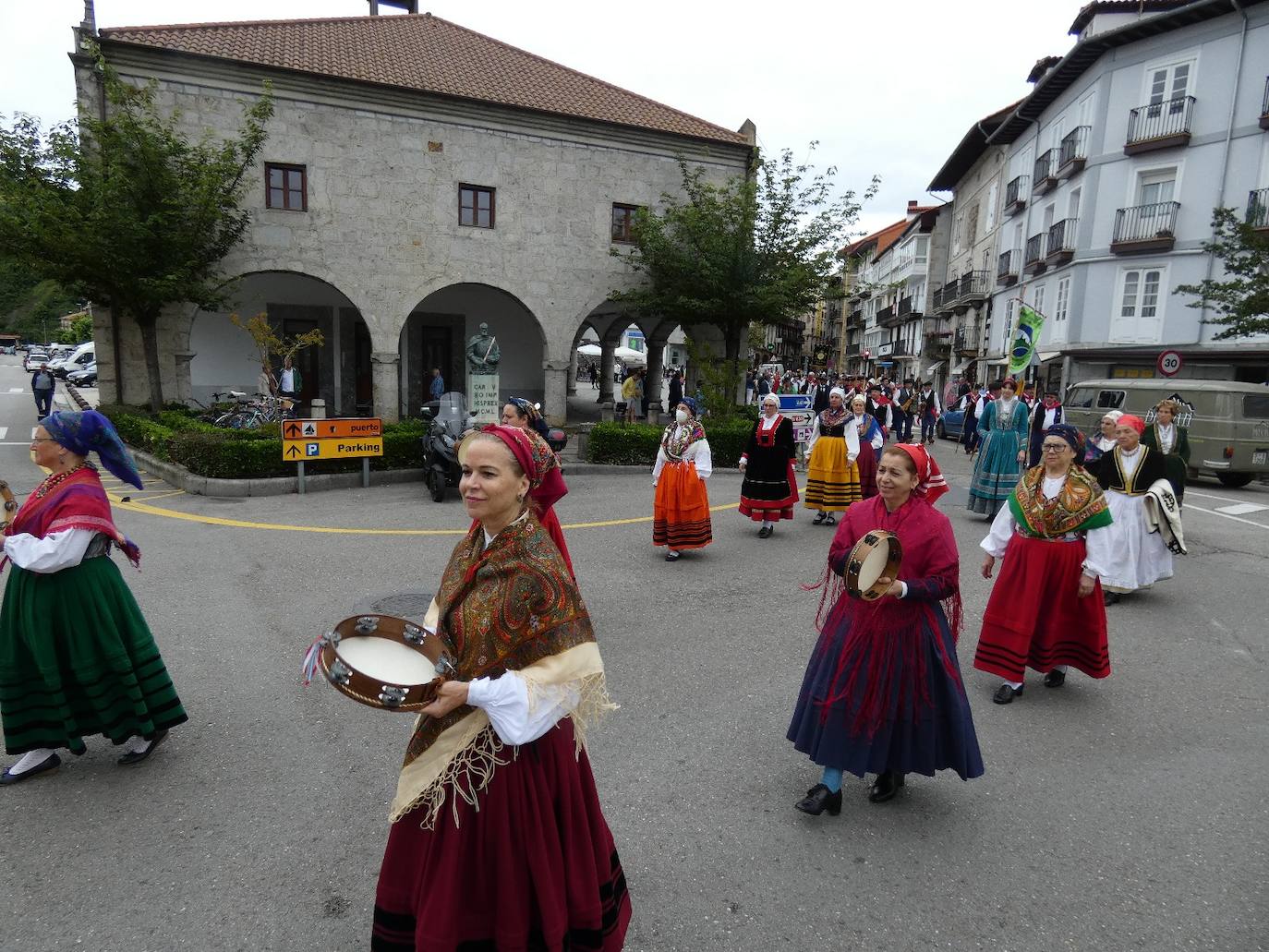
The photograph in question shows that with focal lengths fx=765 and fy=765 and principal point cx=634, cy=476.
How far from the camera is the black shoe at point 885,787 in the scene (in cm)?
388

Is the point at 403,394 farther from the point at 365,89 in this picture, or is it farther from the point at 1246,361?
the point at 1246,361

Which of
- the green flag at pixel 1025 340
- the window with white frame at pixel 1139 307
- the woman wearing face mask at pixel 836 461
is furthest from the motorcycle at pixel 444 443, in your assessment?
the window with white frame at pixel 1139 307

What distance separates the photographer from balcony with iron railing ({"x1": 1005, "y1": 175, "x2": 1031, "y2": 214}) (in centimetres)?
3002

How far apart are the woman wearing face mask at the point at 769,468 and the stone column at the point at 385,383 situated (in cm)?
1198

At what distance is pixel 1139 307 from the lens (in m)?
24.5

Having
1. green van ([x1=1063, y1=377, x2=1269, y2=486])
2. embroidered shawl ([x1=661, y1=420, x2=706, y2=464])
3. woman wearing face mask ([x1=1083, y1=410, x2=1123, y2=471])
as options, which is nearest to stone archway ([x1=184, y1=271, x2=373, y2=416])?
embroidered shawl ([x1=661, y1=420, x2=706, y2=464])

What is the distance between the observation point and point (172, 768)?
3996mm

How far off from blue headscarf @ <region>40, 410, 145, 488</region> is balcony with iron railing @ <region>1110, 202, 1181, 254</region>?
2793 centimetres

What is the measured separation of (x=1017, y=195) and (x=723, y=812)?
110ft

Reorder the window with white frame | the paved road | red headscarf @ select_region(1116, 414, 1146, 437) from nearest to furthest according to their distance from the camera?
the paved road → red headscarf @ select_region(1116, 414, 1146, 437) → the window with white frame

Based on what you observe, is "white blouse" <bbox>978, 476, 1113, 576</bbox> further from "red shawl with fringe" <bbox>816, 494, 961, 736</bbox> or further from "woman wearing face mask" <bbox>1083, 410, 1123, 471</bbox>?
"woman wearing face mask" <bbox>1083, 410, 1123, 471</bbox>

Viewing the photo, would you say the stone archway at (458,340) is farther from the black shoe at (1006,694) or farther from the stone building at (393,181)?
the black shoe at (1006,694)

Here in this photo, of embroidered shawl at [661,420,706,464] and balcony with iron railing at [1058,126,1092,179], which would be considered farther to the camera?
balcony with iron railing at [1058,126,1092,179]

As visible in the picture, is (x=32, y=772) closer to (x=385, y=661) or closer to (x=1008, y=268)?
(x=385, y=661)
